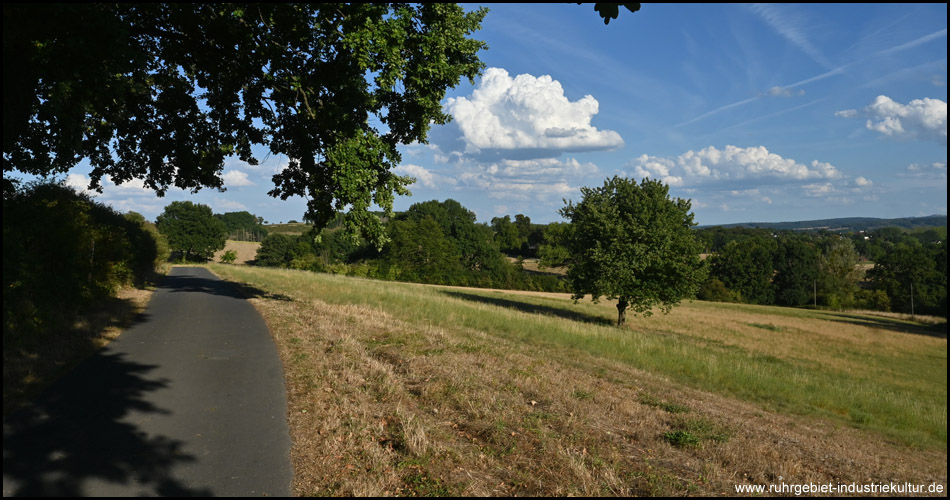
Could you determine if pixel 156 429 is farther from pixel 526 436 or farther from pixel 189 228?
pixel 189 228

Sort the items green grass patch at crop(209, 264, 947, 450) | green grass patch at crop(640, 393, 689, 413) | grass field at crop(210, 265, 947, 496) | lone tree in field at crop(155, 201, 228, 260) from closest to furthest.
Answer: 1. grass field at crop(210, 265, 947, 496)
2. green grass patch at crop(640, 393, 689, 413)
3. green grass patch at crop(209, 264, 947, 450)
4. lone tree in field at crop(155, 201, 228, 260)

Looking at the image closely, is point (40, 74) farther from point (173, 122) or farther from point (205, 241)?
point (205, 241)

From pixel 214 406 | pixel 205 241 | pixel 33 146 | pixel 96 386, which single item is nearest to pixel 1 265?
pixel 96 386

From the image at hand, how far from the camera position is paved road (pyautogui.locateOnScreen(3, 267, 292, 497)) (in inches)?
172

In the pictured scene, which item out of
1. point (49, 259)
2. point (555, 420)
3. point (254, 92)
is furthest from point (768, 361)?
point (49, 259)

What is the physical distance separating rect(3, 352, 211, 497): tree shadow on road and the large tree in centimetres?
514

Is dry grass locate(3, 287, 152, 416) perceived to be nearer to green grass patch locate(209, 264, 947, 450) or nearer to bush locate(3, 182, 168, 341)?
bush locate(3, 182, 168, 341)

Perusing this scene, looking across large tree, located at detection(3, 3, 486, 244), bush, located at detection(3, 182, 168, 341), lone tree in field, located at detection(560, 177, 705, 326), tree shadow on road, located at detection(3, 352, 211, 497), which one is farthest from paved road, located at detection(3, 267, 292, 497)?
lone tree in field, located at detection(560, 177, 705, 326)

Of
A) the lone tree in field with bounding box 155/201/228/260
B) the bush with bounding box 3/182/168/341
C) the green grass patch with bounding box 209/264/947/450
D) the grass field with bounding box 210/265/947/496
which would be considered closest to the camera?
the grass field with bounding box 210/265/947/496

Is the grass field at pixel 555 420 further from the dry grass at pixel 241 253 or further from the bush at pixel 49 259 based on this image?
the dry grass at pixel 241 253

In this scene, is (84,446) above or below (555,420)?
above

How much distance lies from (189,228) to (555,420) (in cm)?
9043

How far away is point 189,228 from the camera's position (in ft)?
270

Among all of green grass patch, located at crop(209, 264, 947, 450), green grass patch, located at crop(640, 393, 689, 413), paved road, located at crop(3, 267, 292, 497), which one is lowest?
green grass patch, located at crop(209, 264, 947, 450)
